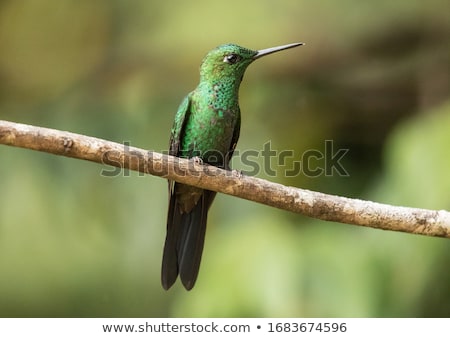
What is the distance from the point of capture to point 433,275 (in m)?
3.62

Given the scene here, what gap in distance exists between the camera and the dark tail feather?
4.02m

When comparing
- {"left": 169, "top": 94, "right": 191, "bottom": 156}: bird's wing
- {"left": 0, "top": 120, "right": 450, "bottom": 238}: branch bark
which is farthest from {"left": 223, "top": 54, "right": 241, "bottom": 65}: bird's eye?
{"left": 0, "top": 120, "right": 450, "bottom": 238}: branch bark

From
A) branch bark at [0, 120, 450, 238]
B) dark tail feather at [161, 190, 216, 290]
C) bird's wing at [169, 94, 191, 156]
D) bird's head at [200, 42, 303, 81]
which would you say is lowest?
dark tail feather at [161, 190, 216, 290]

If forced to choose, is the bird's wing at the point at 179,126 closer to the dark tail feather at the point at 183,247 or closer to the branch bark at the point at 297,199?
the dark tail feather at the point at 183,247

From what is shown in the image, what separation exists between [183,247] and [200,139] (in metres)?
0.62

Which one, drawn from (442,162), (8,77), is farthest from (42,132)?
(8,77)

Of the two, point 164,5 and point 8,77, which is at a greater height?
point 164,5

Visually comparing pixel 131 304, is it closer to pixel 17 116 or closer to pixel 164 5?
pixel 17 116

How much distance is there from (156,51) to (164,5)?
41 cm

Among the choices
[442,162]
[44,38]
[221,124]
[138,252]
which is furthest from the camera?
[44,38]

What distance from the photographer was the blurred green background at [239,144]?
3.57 metres

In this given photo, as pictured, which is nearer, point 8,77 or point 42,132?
point 42,132

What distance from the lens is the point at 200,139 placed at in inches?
153

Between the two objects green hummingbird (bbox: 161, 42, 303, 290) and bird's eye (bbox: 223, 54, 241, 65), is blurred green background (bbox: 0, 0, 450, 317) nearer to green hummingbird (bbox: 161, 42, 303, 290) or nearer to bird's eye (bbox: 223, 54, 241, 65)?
green hummingbird (bbox: 161, 42, 303, 290)
